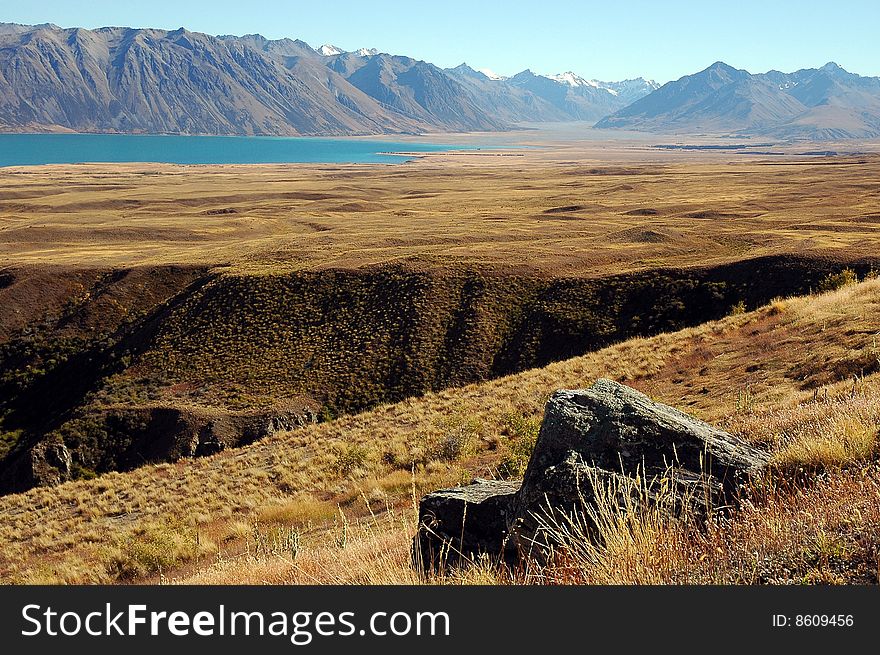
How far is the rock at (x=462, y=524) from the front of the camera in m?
6.36

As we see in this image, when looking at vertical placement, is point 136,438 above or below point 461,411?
below

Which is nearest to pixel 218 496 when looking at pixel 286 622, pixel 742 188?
pixel 286 622

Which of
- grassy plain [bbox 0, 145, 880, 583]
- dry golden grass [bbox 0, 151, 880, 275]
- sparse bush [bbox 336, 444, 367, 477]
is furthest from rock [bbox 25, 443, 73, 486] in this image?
dry golden grass [bbox 0, 151, 880, 275]

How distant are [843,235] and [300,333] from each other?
5067 centimetres

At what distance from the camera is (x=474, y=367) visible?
3669 centimetres

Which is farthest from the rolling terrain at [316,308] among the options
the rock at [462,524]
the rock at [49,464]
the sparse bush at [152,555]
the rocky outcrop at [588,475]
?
the rocky outcrop at [588,475]

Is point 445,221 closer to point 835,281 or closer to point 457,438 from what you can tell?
point 835,281

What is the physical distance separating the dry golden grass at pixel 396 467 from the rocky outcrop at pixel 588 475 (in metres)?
0.56

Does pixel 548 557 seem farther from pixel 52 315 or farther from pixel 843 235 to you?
pixel 843 235

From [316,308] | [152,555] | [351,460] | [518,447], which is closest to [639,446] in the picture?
[518,447]

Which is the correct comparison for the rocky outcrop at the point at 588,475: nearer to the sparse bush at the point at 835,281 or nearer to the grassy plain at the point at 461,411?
the grassy plain at the point at 461,411

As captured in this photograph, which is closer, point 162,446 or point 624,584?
point 624,584

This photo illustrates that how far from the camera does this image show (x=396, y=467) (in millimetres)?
Answer: 19188

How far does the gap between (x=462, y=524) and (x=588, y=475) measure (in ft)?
5.17
